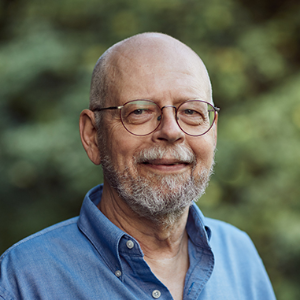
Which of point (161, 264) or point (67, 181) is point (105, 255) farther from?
point (67, 181)

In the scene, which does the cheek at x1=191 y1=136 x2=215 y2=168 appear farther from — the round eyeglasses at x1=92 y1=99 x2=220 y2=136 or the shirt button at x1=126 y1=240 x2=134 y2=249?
the shirt button at x1=126 y1=240 x2=134 y2=249

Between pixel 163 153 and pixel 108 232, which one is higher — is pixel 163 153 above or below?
above

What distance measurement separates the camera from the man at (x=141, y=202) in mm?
1451

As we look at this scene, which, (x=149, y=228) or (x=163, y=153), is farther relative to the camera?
(x=149, y=228)

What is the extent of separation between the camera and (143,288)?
1465mm

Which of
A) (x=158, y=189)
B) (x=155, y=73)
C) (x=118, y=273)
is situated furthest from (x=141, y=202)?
(x=155, y=73)

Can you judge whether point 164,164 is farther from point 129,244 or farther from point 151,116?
point 129,244

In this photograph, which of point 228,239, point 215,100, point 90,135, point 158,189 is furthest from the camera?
point 215,100

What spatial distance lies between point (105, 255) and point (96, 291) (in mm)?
159

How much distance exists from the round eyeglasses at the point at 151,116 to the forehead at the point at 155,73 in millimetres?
33

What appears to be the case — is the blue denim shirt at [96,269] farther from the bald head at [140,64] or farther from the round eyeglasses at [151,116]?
the bald head at [140,64]

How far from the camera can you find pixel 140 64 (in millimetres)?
1609

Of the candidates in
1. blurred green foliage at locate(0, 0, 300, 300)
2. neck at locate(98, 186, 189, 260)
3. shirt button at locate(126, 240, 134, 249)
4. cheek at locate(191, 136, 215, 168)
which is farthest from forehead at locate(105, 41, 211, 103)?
blurred green foliage at locate(0, 0, 300, 300)

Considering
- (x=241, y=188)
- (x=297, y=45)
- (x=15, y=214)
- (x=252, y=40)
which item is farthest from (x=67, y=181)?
(x=297, y=45)
